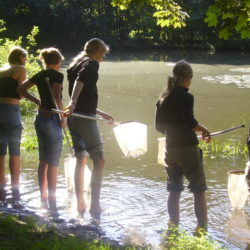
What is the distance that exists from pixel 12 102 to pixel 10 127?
262 millimetres

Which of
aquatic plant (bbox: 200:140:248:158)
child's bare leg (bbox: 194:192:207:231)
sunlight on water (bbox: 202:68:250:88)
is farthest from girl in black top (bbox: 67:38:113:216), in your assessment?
sunlight on water (bbox: 202:68:250:88)

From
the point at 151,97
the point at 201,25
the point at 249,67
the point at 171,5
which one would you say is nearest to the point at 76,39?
the point at 201,25

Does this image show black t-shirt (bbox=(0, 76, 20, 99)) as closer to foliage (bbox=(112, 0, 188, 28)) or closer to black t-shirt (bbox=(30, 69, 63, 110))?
black t-shirt (bbox=(30, 69, 63, 110))

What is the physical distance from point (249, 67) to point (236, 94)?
899 cm

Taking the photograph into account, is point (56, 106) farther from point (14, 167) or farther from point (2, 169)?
point (2, 169)

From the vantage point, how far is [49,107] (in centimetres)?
502

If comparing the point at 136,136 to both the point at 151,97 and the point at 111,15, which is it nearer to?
the point at 151,97

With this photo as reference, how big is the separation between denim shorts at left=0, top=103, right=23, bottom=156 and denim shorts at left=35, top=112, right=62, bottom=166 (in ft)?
1.15

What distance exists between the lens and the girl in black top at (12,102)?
206 inches

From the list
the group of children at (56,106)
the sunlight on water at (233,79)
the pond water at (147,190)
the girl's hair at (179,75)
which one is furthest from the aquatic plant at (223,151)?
the sunlight on water at (233,79)

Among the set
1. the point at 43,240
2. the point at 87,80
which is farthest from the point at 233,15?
the point at 43,240

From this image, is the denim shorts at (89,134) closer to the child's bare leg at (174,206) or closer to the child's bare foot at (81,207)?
the child's bare foot at (81,207)

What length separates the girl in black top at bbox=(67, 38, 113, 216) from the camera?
4.84 meters

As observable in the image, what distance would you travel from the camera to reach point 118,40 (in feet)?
144
